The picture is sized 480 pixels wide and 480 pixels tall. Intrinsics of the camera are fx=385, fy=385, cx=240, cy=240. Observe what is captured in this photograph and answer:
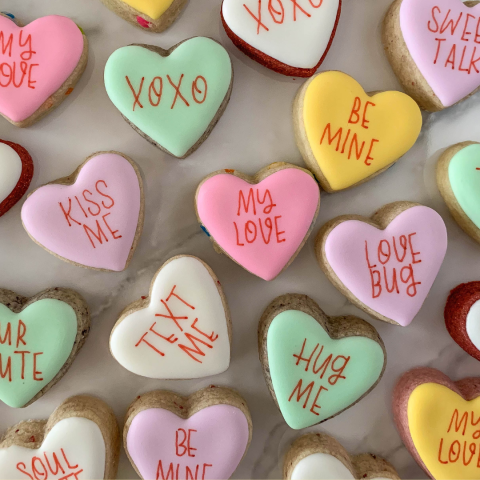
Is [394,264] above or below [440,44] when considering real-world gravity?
below

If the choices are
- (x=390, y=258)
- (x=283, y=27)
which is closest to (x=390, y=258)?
(x=390, y=258)

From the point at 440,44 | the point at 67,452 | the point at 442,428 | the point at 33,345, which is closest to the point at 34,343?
the point at 33,345

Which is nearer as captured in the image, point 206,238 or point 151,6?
point 151,6

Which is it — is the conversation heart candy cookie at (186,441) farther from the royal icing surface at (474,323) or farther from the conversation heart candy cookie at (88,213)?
the royal icing surface at (474,323)

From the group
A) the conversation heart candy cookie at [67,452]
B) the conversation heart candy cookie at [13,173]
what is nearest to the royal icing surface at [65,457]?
the conversation heart candy cookie at [67,452]

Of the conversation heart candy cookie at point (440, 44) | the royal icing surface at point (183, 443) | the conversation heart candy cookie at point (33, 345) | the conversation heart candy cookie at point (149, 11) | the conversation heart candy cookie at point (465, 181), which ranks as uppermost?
the conversation heart candy cookie at point (440, 44)

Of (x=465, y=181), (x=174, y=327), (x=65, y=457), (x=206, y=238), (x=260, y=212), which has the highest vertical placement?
(x=465, y=181)

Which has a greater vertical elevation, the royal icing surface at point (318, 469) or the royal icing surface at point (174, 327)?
the royal icing surface at point (174, 327)

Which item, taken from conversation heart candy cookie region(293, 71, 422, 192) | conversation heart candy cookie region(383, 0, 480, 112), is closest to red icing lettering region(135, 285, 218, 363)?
conversation heart candy cookie region(293, 71, 422, 192)

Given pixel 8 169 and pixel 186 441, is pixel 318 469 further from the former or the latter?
pixel 8 169
